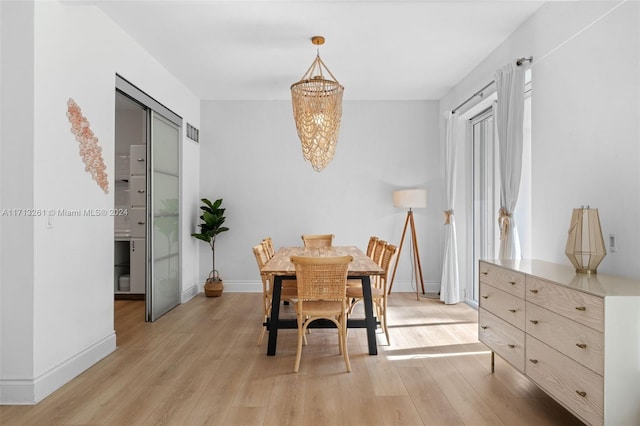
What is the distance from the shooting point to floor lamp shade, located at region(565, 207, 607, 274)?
7.85 ft

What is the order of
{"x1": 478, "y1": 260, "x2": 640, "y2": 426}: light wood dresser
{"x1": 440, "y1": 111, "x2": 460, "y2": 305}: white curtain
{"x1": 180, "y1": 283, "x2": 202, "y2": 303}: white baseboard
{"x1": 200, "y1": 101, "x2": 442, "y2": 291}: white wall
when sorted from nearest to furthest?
{"x1": 478, "y1": 260, "x2": 640, "y2": 426}: light wood dresser, {"x1": 440, "y1": 111, "x2": 460, "y2": 305}: white curtain, {"x1": 180, "y1": 283, "x2": 202, "y2": 303}: white baseboard, {"x1": 200, "y1": 101, "x2": 442, "y2": 291}: white wall

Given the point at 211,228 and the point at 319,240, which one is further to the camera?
the point at 211,228

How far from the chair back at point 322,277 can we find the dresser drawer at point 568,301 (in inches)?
50.1

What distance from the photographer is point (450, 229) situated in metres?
5.57

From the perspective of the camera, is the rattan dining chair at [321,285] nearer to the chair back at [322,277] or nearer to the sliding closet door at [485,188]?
the chair back at [322,277]

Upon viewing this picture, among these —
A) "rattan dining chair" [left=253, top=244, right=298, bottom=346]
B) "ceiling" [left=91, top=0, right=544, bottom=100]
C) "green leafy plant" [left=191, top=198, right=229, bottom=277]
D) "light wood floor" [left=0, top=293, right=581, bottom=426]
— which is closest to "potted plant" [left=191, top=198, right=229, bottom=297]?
"green leafy plant" [left=191, top=198, right=229, bottom=277]

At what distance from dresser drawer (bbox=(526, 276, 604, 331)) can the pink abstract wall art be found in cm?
340

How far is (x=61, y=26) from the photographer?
2922mm

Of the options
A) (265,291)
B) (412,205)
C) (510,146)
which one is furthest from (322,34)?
(412,205)

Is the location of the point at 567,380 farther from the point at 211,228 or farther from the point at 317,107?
the point at 211,228

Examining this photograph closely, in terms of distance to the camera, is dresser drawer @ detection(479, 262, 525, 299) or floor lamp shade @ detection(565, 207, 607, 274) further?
dresser drawer @ detection(479, 262, 525, 299)

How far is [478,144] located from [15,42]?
4.98 m

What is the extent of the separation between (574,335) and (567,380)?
257 mm

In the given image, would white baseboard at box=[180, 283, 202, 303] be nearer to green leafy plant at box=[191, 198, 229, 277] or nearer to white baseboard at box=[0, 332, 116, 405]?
green leafy plant at box=[191, 198, 229, 277]
